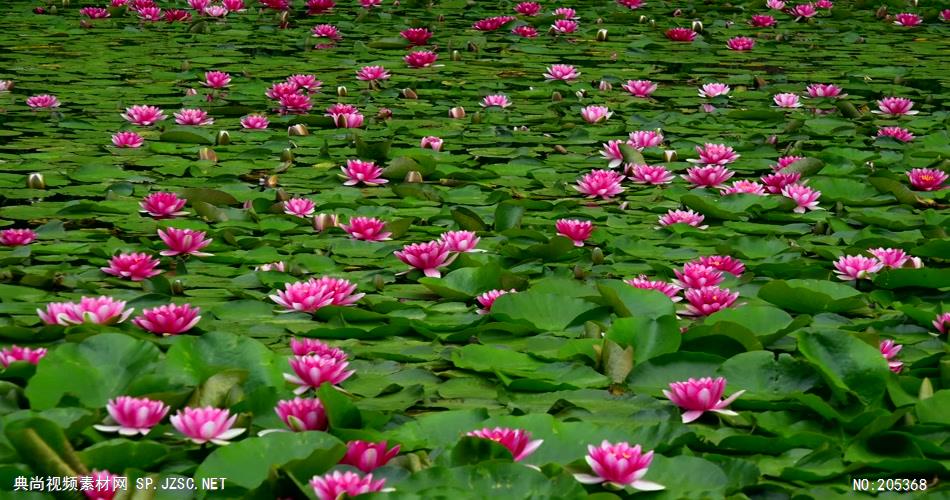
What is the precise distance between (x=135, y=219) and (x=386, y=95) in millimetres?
1802

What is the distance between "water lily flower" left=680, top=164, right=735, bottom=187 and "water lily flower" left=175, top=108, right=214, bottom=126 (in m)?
1.79

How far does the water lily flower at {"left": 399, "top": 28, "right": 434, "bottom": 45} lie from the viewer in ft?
19.9

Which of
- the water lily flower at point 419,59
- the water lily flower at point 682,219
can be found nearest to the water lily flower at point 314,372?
the water lily flower at point 682,219

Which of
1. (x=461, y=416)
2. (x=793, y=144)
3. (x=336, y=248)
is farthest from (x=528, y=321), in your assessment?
(x=793, y=144)

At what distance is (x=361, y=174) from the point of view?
12.5 feet

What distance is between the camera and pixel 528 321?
104 inches

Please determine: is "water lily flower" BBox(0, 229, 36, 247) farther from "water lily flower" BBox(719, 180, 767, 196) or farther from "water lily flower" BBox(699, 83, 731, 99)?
"water lily flower" BBox(699, 83, 731, 99)

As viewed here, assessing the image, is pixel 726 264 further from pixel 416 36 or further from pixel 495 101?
pixel 416 36

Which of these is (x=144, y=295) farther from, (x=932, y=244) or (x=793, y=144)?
(x=793, y=144)

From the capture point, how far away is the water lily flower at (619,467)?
6.26 ft

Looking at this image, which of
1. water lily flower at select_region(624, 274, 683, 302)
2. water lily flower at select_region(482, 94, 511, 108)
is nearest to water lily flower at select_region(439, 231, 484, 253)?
water lily flower at select_region(624, 274, 683, 302)

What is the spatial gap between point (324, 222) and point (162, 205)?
18.1 inches

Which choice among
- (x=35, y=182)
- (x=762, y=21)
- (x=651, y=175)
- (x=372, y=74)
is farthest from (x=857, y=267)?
(x=762, y=21)

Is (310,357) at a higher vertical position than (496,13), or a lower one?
higher
